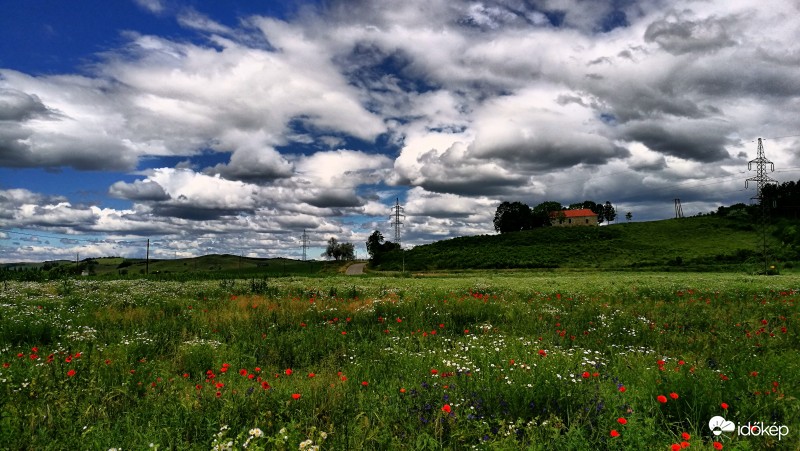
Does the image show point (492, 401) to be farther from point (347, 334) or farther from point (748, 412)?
point (347, 334)

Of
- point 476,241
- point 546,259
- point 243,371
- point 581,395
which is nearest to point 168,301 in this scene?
point 243,371

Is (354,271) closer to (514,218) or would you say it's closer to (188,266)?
(514,218)

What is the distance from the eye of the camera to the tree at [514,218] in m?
152

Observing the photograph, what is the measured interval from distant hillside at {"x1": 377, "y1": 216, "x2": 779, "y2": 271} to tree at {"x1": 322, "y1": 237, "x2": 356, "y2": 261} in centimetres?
6909

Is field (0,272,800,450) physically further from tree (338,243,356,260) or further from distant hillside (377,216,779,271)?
tree (338,243,356,260)

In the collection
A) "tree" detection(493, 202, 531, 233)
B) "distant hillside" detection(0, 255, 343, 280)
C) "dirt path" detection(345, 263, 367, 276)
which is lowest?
"dirt path" detection(345, 263, 367, 276)

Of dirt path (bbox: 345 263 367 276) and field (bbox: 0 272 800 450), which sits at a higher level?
field (bbox: 0 272 800 450)

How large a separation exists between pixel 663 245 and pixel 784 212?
195 ft

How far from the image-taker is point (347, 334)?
10.5 metres

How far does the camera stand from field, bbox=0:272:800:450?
4.53 meters

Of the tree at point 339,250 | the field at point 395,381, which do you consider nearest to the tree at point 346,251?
the tree at point 339,250

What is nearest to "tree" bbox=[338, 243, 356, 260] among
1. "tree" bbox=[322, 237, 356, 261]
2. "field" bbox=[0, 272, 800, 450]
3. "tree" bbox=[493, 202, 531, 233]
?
"tree" bbox=[322, 237, 356, 261]
